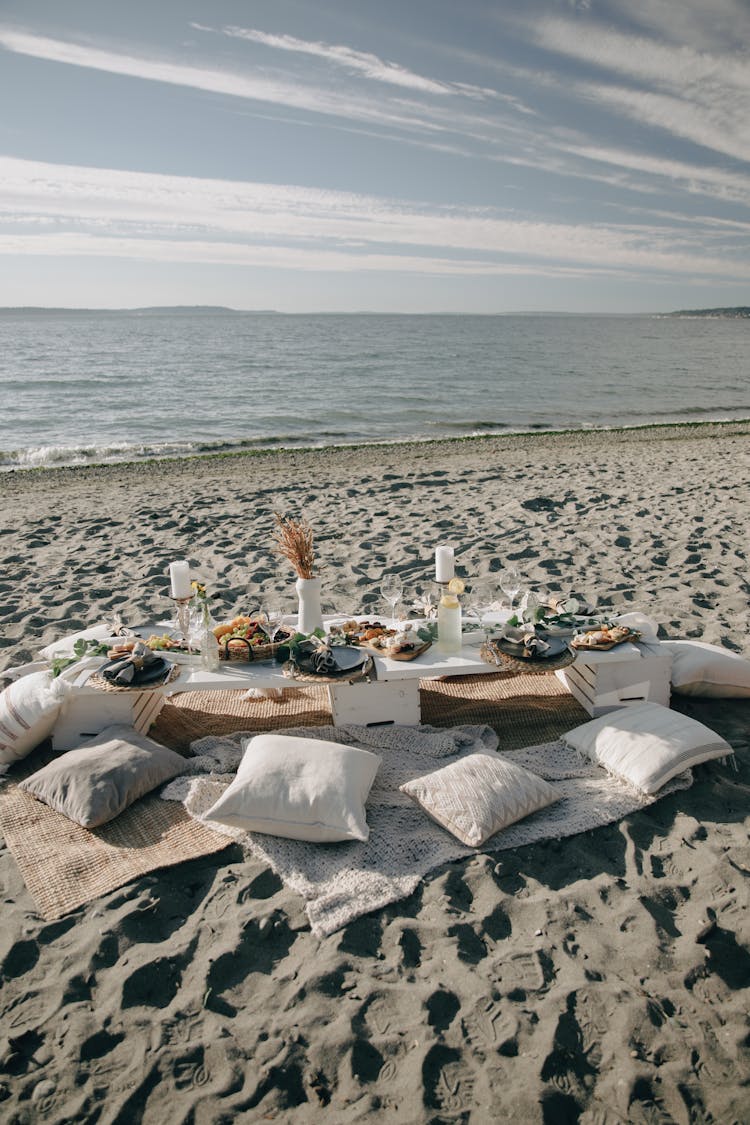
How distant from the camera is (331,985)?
278 centimetres

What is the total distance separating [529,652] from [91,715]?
8.98 ft

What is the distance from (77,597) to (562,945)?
18.1ft

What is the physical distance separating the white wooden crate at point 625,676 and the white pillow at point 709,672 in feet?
0.57

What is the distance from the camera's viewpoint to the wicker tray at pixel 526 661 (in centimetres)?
430

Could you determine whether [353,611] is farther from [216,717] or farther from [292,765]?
[292,765]

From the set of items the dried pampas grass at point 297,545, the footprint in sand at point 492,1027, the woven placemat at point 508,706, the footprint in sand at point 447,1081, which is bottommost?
the woven placemat at point 508,706

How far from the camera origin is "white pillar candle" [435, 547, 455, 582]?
4.77 meters

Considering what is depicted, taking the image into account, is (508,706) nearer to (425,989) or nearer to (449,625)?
(449,625)

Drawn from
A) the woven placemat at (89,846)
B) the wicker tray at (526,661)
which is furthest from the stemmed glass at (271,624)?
the wicker tray at (526,661)

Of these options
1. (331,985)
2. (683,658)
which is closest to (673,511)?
(683,658)

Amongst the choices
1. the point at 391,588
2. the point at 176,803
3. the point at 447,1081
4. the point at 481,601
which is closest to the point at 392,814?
the point at 176,803

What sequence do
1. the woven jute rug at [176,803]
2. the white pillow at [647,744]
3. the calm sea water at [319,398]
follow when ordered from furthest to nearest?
the calm sea water at [319,398] < the white pillow at [647,744] < the woven jute rug at [176,803]

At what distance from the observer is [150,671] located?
4.26 meters

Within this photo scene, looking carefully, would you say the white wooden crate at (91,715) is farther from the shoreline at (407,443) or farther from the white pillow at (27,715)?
the shoreline at (407,443)
